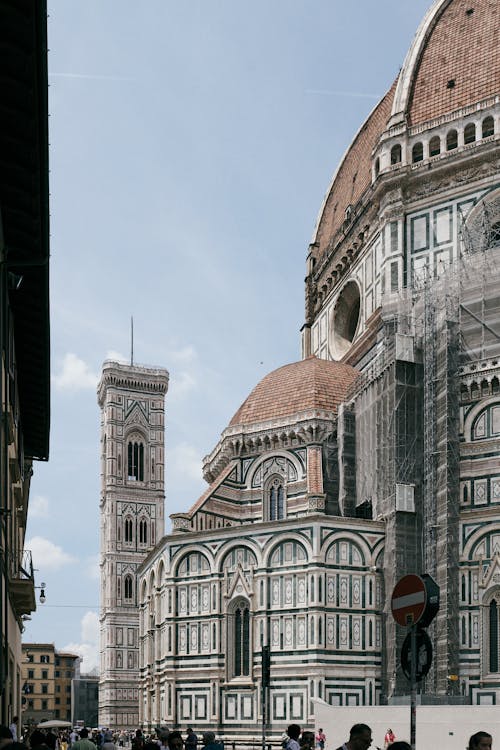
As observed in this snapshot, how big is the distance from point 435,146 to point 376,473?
44.5 feet

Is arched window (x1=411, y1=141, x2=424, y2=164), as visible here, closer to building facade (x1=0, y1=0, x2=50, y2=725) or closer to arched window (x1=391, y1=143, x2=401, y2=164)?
arched window (x1=391, y1=143, x2=401, y2=164)

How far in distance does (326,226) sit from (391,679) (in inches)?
989

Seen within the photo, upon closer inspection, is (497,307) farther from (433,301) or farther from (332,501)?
(332,501)

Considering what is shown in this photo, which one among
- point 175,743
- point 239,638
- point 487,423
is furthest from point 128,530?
point 175,743

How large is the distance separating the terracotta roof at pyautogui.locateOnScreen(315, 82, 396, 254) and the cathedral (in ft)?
1.47

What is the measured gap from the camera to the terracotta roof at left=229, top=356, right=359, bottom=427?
164 feet

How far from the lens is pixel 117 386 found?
99.6 m

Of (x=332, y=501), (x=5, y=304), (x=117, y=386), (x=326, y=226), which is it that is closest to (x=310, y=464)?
(x=332, y=501)

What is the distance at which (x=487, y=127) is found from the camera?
48.9m

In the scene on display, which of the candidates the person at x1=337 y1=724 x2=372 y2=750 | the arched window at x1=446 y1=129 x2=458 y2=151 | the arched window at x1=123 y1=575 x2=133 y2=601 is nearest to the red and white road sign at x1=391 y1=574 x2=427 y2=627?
the person at x1=337 y1=724 x2=372 y2=750

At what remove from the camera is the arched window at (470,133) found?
49062 mm

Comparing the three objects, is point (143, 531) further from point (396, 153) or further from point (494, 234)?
point (494, 234)

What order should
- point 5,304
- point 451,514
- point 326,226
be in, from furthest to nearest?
point 326,226 < point 451,514 < point 5,304

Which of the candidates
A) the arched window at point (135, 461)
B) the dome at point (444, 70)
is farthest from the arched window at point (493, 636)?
the arched window at point (135, 461)
